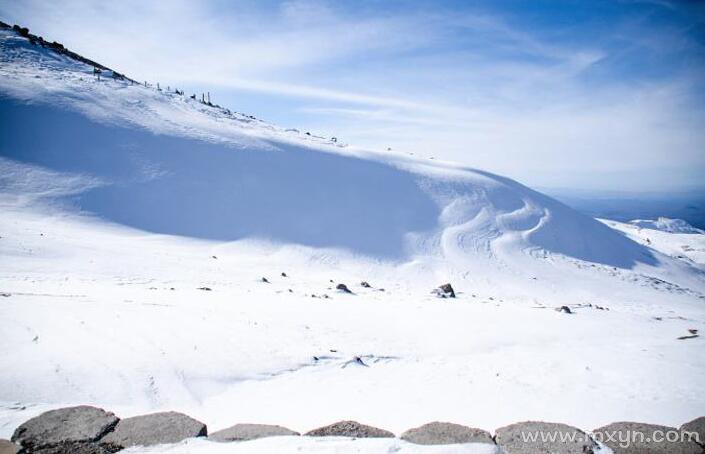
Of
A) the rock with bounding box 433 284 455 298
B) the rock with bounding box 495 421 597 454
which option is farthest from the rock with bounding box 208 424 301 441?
the rock with bounding box 433 284 455 298

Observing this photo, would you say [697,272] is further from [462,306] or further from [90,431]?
[90,431]

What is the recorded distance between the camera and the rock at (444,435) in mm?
3191

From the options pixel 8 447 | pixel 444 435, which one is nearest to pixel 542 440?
pixel 444 435

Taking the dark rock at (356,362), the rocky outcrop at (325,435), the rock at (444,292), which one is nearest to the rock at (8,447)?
the rocky outcrop at (325,435)

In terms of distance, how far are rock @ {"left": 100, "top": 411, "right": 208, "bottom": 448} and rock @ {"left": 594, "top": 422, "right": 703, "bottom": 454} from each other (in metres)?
3.43

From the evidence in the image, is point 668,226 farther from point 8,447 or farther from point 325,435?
point 8,447

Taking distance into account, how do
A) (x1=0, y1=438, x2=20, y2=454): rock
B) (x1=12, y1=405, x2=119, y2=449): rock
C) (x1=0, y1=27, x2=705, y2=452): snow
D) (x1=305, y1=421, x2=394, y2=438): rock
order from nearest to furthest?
(x1=0, y1=438, x2=20, y2=454): rock, (x1=12, y1=405, x2=119, y2=449): rock, (x1=305, y1=421, x2=394, y2=438): rock, (x1=0, y1=27, x2=705, y2=452): snow

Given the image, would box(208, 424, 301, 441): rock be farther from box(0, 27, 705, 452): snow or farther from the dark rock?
the dark rock

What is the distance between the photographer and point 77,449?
9.52 ft

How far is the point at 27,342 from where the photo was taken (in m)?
4.73

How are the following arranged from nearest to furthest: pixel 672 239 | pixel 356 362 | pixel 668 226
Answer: pixel 356 362 < pixel 672 239 < pixel 668 226

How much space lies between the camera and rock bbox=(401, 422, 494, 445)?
3191 millimetres

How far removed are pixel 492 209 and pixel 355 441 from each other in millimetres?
23949

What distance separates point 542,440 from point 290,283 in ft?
32.5
